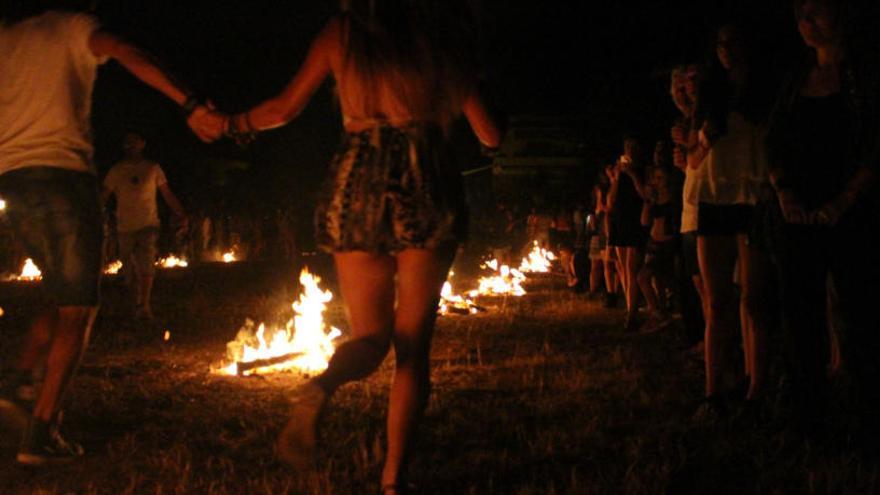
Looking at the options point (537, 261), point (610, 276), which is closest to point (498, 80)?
point (537, 261)

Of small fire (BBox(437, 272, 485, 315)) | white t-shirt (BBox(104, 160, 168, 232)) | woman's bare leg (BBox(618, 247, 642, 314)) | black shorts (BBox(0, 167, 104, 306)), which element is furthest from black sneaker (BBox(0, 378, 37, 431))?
small fire (BBox(437, 272, 485, 315))

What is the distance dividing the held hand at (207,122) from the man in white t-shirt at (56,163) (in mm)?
33

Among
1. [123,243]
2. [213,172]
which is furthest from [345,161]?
[213,172]

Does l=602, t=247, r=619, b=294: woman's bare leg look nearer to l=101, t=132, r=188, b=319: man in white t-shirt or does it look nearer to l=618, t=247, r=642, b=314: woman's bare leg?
l=618, t=247, r=642, b=314: woman's bare leg

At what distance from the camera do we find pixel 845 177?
13.9 feet

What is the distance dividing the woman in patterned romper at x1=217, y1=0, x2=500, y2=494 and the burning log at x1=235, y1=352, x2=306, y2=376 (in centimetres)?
335

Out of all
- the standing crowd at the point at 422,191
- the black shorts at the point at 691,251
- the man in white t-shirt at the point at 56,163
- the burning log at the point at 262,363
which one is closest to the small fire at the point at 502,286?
the burning log at the point at 262,363

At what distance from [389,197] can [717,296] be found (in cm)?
246

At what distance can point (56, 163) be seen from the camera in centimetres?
425

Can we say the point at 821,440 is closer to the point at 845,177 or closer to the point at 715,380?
the point at 715,380

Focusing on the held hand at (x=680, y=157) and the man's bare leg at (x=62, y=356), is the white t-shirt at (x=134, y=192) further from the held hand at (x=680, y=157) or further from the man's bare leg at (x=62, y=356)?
the held hand at (x=680, y=157)

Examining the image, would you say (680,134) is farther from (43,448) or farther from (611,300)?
(611,300)

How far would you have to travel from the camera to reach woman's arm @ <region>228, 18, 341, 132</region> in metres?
3.28

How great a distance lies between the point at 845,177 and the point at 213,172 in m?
25.7
